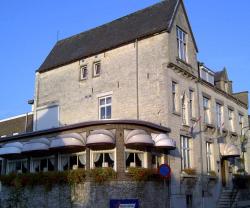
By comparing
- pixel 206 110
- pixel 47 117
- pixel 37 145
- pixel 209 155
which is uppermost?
pixel 206 110

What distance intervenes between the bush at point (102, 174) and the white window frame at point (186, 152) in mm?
6499

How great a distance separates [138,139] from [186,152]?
22.2ft

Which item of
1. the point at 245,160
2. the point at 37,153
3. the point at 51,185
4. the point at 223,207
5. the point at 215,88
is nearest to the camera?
the point at 51,185

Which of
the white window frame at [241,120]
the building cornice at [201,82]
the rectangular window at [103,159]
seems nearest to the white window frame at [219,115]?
the building cornice at [201,82]

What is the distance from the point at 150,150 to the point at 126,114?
4.53 metres

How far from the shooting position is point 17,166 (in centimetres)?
2545

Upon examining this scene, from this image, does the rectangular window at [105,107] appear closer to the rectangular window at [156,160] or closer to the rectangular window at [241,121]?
the rectangular window at [156,160]

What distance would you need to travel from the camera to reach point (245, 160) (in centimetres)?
3556

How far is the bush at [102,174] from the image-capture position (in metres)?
20.0

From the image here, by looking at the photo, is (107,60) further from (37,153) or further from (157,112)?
(37,153)

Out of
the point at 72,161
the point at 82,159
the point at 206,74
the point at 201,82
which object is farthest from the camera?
the point at 206,74

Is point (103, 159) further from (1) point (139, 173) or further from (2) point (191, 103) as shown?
(2) point (191, 103)

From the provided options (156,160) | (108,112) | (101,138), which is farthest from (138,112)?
(101,138)

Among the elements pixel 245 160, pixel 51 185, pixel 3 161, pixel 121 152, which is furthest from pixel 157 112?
pixel 245 160
